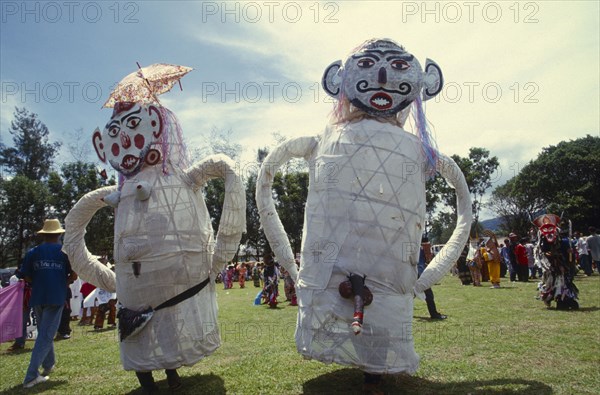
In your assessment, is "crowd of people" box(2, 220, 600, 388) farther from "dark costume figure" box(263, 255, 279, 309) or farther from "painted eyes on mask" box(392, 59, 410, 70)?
"painted eyes on mask" box(392, 59, 410, 70)

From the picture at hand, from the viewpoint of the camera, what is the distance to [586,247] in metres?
14.6

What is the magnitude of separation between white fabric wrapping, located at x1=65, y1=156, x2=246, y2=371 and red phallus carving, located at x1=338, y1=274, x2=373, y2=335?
116cm

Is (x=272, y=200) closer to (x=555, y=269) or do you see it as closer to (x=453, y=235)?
(x=453, y=235)

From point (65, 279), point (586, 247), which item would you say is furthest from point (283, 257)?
point (586, 247)

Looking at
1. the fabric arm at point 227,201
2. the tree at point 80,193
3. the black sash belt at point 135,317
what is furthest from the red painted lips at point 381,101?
the tree at point 80,193

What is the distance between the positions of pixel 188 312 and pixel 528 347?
3.74 meters

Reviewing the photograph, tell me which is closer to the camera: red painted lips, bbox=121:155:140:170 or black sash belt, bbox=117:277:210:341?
black sash belt, bbox=117:277:210:341

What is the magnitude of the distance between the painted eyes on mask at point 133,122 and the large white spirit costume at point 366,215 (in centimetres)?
122

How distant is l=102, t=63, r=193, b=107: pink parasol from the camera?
4.23 meters

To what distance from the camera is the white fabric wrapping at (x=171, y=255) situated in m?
3.70

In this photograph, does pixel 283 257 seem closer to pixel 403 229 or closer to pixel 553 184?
pixel 403 229

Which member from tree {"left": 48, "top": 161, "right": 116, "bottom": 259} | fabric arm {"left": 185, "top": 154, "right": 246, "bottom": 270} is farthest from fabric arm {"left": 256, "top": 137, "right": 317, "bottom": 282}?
tree {"left": 48, "top": 161, "right": 116, "bottom": 259}

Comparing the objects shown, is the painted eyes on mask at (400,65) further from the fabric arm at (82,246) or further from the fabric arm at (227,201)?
the fabric arm at (82,246)

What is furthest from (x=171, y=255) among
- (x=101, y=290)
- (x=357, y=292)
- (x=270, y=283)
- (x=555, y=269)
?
(x=270, y=283)
